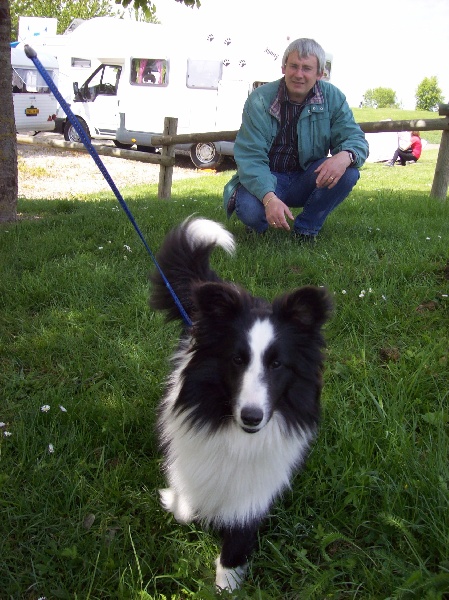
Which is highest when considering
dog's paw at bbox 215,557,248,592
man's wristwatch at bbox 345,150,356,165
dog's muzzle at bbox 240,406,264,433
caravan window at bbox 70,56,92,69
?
caravan window at bbox 70,56,92,69

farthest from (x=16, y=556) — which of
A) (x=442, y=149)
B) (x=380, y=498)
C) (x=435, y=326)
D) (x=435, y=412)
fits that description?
(x=442, y=149)

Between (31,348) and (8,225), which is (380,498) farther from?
(8,225)

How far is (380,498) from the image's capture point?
1979 mm

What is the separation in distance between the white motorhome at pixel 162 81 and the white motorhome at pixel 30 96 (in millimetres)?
1659

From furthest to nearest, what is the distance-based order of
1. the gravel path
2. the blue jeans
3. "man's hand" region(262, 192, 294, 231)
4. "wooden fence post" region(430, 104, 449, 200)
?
the gravel path < "wooden fence post" region(430, 104, 449, 200) < the blue jeans < "man's hand" region(262, 192, 294, 231)

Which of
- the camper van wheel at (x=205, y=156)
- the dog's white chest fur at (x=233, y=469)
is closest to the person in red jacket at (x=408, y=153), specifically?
the camper van wheel at (x=205, y=156)

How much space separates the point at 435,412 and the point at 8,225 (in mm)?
4505

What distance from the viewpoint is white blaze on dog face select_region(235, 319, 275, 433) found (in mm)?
1641

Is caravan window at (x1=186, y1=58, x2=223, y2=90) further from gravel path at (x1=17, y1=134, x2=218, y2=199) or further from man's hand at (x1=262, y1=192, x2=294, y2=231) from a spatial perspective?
man's hand at (x1=262, y1=192, x2=294, y2=231)

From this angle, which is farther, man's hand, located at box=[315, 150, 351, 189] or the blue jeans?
the blue jeans

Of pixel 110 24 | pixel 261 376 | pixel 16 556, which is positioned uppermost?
pixel 110 24

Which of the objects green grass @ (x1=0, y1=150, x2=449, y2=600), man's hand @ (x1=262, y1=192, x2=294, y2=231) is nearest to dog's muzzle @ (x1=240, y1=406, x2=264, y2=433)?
green grass @ (x1=0, y1=150, x2=449, y2=600)

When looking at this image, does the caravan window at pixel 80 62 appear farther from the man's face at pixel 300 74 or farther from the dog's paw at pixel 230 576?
the dog's paw at pixel 230 576

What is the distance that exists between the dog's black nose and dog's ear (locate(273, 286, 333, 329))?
0.38m
